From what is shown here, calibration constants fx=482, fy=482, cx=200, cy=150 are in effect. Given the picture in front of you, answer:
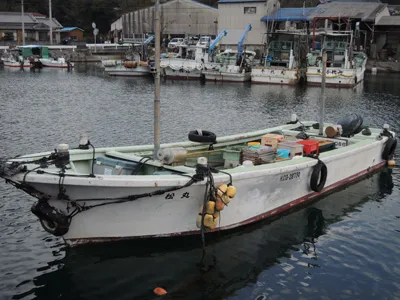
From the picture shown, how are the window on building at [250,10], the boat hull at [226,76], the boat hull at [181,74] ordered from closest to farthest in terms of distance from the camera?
1. the boat hull at [226,76]
2. the boat hull at [181,74]
3. the window on building at [250,10]

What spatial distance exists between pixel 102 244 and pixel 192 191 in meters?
2.10

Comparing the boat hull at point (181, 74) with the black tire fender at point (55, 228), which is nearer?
the black tire fender at point (55, 228)

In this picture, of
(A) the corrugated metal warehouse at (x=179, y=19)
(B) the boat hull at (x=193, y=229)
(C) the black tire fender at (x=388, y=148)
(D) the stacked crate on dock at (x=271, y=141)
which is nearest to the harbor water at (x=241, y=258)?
(B) the boat hull at (x=193, y=229)

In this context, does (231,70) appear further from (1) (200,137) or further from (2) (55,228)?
(2) (55,228)

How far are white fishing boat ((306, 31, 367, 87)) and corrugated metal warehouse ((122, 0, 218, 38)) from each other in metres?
34.5

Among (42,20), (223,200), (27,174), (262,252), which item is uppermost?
(42,20)

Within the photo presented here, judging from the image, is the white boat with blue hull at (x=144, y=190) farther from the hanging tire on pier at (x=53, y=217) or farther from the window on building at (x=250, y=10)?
the window on building at (x=250, y=10)

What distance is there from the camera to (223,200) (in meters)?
9.31

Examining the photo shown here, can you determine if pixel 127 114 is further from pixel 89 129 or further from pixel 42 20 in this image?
pixel 42 20

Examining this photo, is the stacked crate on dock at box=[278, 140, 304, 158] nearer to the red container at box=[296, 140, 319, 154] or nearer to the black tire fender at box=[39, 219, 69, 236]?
the red container at box=[296, 140, 319, 154]

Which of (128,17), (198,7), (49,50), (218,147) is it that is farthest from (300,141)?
(128,17)

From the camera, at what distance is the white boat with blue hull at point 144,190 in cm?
891

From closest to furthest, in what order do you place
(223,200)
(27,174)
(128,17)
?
(27,174) → (223,200) → (128,17)

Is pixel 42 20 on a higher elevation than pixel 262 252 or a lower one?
higher
